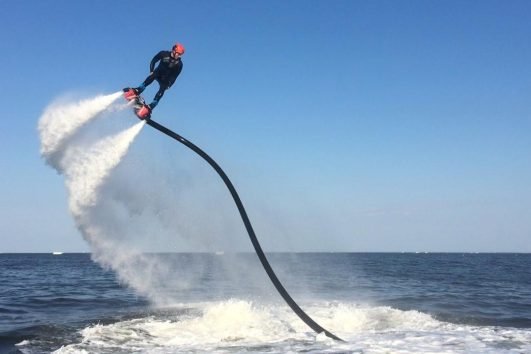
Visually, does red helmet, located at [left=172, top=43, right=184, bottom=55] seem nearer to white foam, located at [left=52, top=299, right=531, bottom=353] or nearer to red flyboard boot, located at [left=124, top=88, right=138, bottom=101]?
red flyboard boot, located at [left=124, top=88, right=138, bottom=101]

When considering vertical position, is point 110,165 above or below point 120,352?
above

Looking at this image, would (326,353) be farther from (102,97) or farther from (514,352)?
(102,97)

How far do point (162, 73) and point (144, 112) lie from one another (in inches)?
51.4

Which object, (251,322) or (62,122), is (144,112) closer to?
(62,122)

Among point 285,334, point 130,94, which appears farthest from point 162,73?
point 285,334

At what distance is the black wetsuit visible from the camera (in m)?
13.6

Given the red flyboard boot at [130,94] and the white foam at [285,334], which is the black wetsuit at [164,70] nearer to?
the red flyboard boot at [130,94]

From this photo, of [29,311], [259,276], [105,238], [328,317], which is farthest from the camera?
[259,276]

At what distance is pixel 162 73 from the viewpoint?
45.3ft

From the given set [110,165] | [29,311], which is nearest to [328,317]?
[110,165]

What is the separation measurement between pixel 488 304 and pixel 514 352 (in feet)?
53.7

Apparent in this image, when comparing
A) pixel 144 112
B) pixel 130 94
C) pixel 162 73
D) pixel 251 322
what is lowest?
pixel 251 322

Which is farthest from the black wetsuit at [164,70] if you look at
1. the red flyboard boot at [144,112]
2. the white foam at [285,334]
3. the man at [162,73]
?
the white foam at [285,334]

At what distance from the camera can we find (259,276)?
105 ft
